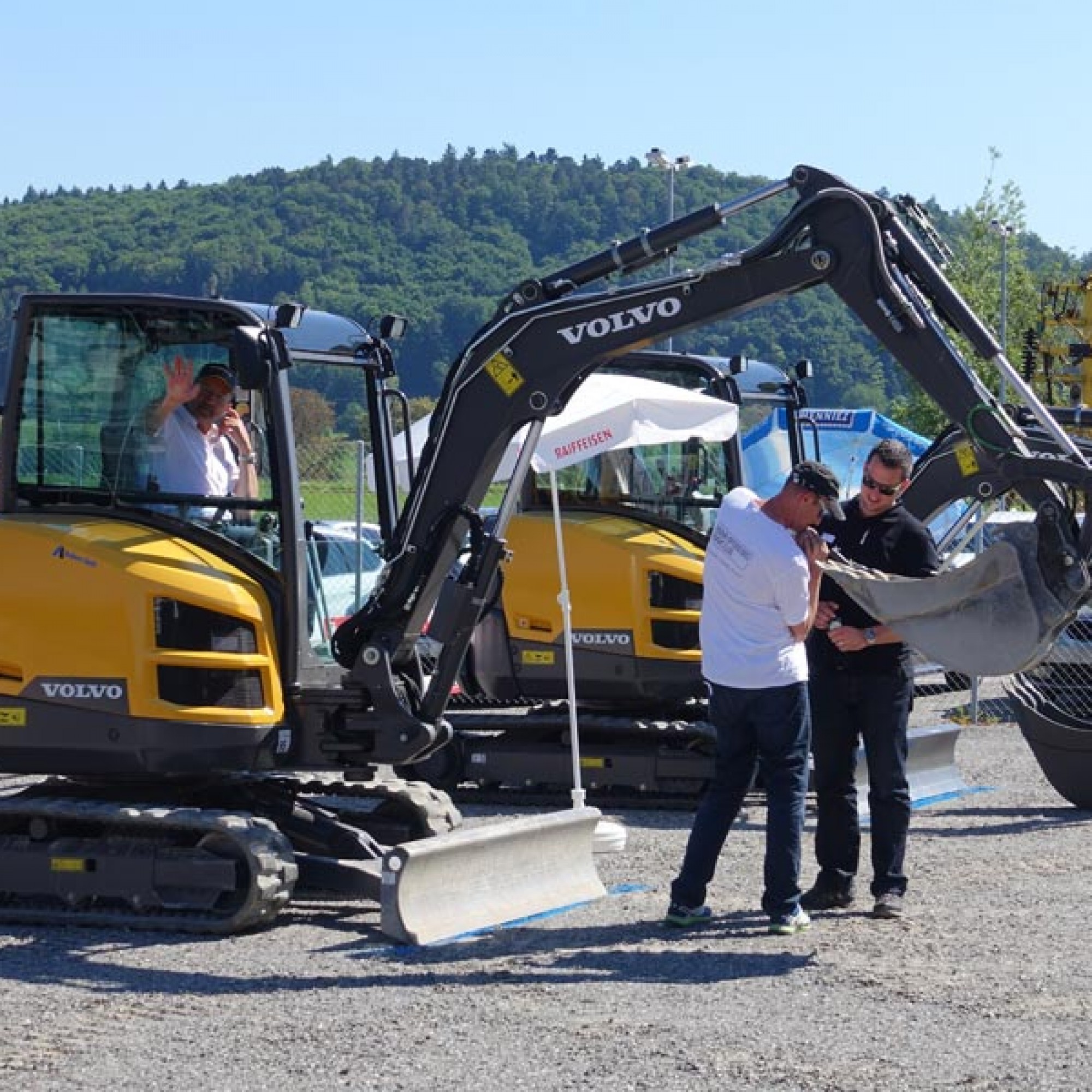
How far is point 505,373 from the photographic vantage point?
9617mm

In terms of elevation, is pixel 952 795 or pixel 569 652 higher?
pixel 569 652

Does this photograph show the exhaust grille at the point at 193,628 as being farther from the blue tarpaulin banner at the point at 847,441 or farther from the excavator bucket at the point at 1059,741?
the blue tarpaulin banner at the point at 847,441

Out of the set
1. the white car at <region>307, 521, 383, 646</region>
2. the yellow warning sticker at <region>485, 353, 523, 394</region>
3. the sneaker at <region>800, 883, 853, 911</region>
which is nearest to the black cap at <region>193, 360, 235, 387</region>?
the white car at <region>307, 521, 383, 646</region>

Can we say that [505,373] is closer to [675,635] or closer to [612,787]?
[675,635]

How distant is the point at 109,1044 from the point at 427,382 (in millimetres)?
26518

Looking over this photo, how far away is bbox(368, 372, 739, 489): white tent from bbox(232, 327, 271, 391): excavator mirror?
2.27 metres

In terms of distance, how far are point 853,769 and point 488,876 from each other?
1.72 m

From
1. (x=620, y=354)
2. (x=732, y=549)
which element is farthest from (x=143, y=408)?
(x=732, y=549)

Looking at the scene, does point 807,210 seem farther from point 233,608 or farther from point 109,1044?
point 109,1044

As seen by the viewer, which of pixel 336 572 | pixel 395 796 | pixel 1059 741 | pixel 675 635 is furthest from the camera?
pixel 336 572

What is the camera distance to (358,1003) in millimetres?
7672

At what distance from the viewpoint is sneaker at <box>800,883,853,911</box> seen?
9445 mm

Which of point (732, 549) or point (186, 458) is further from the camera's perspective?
point (186, 458)

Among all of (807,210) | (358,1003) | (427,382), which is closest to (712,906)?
(358,1003)
